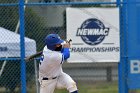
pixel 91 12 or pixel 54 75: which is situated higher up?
pixel 91 12

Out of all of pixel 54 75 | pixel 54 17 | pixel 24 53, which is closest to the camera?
pixel 54 75

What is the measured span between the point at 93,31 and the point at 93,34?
0.06 meters

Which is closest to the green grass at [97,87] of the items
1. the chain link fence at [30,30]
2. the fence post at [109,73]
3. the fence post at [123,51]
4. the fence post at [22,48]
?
the fence post at [109,73]

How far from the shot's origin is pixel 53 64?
9852mm

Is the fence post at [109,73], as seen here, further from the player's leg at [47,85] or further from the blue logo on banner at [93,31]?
the player's leg at [47,85]

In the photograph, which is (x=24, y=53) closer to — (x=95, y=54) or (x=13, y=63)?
(x=13, y=63)

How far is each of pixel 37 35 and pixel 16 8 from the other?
73 centimetres

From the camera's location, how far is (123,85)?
443 inches

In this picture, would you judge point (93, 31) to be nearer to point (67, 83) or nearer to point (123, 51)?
point (123, 51)

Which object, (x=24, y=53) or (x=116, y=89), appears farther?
(x=116, y=89)

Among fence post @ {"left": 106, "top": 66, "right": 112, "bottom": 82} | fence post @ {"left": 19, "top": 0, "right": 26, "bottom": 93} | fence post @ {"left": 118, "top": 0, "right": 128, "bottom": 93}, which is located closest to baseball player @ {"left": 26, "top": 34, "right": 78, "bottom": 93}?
fence post @ {"left": 19, "top": 0, "right": 26, "bottom": 93}

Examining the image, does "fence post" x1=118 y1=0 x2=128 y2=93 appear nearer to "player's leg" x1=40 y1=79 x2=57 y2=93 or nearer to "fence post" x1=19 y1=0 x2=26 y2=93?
"player's leg" x1=40 y1=79 x2=57 y2=93

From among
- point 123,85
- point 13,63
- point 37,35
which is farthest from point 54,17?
point 123,85

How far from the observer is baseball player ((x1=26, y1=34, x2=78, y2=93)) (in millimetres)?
9766
